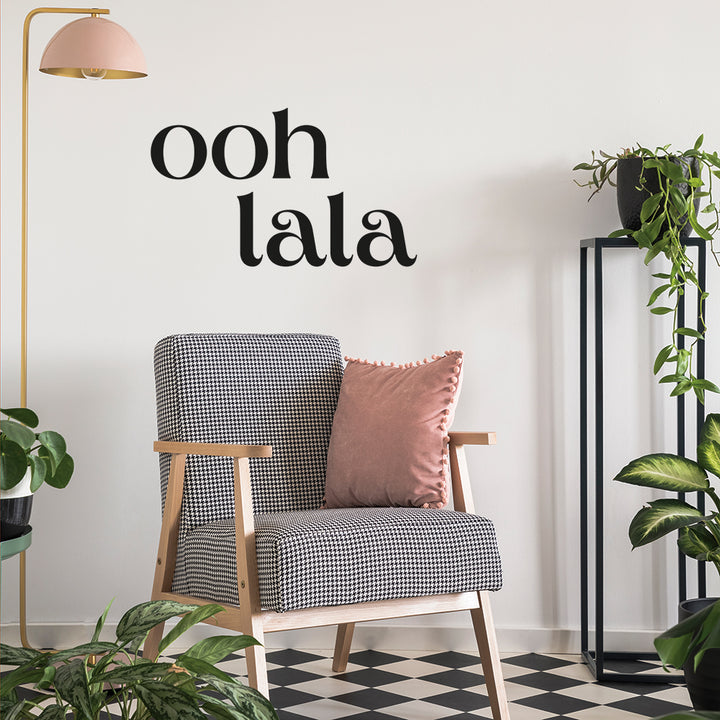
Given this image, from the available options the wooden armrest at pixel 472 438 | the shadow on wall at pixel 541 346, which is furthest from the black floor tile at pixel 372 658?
the wooden armrest at pixel 472 438

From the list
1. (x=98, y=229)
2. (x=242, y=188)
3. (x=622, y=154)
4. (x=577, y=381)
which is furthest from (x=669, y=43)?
(x=98, y=229)

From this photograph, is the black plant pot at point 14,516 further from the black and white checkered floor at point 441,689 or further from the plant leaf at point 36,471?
the black and white checkered floor at point 441,689

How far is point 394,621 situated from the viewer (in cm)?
313

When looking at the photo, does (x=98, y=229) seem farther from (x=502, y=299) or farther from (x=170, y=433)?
(x=502, y=299)

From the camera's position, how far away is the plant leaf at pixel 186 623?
1344mm

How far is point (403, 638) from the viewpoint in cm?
Answer: 310

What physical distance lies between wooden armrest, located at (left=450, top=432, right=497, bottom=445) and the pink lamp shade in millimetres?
1303

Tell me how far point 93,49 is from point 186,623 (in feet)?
5.98

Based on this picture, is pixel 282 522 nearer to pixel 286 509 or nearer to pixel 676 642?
pixel 286 509

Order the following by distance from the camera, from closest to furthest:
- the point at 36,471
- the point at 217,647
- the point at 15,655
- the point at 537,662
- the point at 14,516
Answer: the point at 15,655, the point at 217,647, the point at 36,471, the point at 14,516, the point at 537,662

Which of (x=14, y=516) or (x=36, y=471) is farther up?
(x=36, y=471)

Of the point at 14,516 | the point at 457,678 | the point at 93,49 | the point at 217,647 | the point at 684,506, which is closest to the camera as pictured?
the point at 217,647

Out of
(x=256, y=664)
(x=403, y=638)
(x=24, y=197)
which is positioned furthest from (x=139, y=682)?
(x=24, y=197)

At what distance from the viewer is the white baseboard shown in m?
3.07
